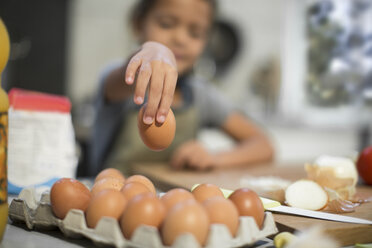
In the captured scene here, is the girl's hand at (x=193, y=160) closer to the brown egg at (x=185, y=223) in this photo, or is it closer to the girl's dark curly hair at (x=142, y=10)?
the girl's dark curly hair at (x=142, y=10)

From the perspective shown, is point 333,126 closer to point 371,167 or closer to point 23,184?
point 371,167

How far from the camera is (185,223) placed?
1.33ft

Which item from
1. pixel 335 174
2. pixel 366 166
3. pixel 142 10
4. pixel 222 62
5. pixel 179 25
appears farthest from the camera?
pixel 222 62

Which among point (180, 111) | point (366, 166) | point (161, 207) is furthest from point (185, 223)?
point (180, 111)

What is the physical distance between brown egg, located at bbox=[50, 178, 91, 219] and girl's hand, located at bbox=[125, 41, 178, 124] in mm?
125

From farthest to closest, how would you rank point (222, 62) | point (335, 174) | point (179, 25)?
point (222, 62)
point (179, 25)
point (335, 174)

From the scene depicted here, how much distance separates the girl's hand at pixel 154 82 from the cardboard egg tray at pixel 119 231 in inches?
5.3

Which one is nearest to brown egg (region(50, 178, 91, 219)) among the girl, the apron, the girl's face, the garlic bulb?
the garlic bulb

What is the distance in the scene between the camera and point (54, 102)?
32.1 inches

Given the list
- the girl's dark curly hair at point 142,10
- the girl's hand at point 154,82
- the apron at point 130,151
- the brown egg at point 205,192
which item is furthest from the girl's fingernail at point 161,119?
the girl's dark curly hair at point 142,10

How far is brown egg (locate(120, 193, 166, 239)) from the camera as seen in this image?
0.43 m

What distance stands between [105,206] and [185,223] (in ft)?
0.35

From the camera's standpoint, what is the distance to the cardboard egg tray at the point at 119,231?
411 millimetres

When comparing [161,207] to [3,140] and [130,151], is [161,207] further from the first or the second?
[130,151]
